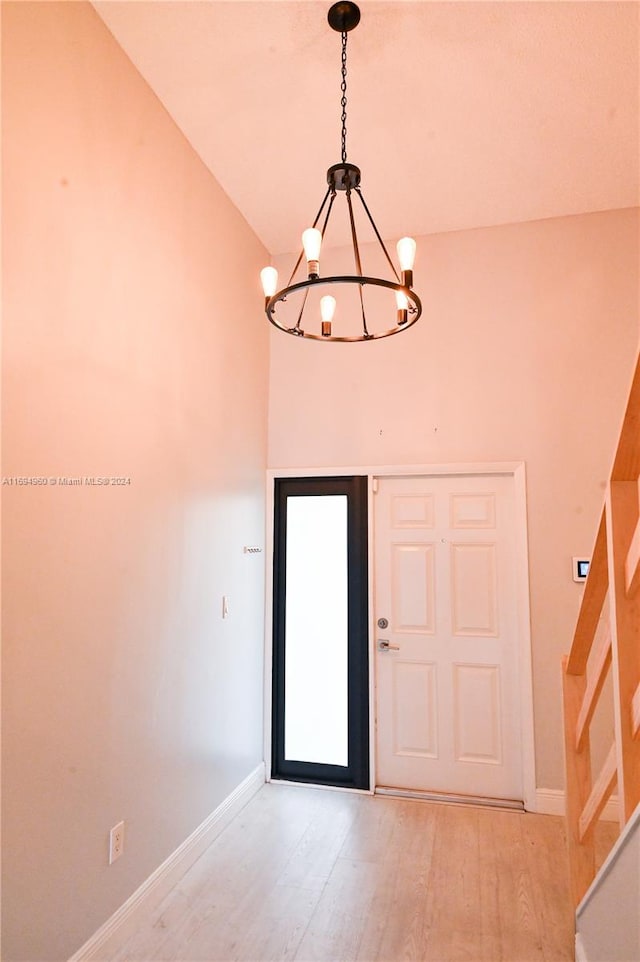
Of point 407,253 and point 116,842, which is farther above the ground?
point 407,253

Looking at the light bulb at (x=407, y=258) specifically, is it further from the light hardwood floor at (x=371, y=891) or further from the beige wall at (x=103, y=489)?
the light hardwood floor at (x=371, y=891)

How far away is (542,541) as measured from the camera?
3.37 m

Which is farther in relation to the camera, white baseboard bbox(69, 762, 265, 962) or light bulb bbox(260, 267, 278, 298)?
light bulb bbox(260, 267, 278, 298)

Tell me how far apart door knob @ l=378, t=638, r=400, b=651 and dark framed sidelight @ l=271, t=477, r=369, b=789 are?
0.09 meters

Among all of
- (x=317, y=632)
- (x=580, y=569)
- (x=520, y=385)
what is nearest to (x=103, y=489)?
(x=317, y=632)

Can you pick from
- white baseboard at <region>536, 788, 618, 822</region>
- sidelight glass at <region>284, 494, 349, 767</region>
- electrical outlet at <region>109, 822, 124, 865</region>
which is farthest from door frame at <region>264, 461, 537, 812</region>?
electrical outlet at <region>109, 822, 124, 865</region>

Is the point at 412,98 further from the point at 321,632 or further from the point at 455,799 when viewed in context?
the point at 455,799

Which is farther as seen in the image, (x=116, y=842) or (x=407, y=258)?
(x=116, y=842)

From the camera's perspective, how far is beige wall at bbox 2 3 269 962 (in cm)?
177

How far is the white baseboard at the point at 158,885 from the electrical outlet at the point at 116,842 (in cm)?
21

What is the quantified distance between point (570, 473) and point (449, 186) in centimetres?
180

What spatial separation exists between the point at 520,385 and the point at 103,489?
2523 mm

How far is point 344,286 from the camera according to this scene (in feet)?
12.7

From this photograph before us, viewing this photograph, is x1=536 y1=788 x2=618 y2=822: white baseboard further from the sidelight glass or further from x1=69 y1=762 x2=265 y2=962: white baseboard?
x1=69 y1=762 x2=265 y2=962: white baseboard
